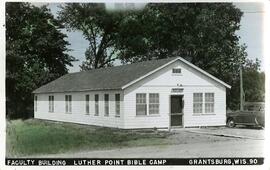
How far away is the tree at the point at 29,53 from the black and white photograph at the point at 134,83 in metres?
0.01

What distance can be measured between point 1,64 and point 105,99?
5.26 ft

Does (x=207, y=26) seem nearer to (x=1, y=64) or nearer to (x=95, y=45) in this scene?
(x=95, y=45)

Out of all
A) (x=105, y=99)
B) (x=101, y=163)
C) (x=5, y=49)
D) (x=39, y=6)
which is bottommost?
(x=101, y=163)

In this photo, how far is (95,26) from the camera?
23.7 ft

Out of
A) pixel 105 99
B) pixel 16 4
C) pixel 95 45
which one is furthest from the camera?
pixel 105 99

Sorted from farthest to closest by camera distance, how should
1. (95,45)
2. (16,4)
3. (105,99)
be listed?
(105,99) → (95,45) → (16,4)

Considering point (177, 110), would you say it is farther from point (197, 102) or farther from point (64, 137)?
point (64, 137)

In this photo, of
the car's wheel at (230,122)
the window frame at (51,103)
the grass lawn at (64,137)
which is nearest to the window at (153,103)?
the grass lawn at (64,137)

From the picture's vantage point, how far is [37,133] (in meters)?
7.16

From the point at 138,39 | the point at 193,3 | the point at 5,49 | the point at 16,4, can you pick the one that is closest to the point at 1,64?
the point at 5,49

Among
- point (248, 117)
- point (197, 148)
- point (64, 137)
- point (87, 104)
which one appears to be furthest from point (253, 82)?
point (64, 137)

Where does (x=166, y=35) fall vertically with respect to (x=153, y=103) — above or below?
above

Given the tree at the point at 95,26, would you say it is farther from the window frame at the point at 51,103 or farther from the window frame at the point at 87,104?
the window frame at the point at 51,103
